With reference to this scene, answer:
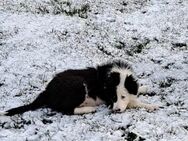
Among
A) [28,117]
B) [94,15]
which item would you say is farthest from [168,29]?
[28,117]

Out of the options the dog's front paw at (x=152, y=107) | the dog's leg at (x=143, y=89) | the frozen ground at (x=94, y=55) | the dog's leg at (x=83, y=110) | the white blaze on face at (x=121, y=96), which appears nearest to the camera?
the frozen ground at (x=94, y=55)

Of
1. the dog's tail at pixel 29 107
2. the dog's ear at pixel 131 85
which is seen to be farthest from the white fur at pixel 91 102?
the dog's tail at pixel 29 107

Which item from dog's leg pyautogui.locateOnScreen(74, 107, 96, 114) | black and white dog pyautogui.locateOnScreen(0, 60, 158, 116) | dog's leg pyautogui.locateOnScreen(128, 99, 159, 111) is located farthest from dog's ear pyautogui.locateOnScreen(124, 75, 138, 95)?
A: dog's leg pyautogui.locateOnScreen(74, 107, 96, 114)

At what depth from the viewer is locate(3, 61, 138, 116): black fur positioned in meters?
9.05

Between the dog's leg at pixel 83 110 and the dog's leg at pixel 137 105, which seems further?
the dog's leg at pixel 137 105

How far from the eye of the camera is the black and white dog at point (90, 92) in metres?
9.05

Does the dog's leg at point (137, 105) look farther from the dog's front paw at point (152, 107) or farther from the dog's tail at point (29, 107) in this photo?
the dog's tail at point (29, 107)

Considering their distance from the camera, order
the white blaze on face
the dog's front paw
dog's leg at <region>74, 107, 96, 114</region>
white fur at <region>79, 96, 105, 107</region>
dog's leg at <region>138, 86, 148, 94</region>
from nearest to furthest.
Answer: the white blaze on face
dog's leg at <region>74, 107, 96, 114</region>
the dog's front paw
white fur at <region>79, 96, 105, 107</region>
dog's leg at <region>138, 86, 148, 94</region>

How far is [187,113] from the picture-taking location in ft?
29.6

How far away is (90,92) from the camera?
9.32 m

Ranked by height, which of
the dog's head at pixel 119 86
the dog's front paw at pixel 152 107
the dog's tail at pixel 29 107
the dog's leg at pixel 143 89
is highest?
the dog's head at pixel 119 86

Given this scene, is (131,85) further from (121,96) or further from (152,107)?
(152,107)

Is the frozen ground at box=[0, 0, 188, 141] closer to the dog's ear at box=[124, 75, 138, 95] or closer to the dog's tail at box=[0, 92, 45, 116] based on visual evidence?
the dog's tail at box=[0, 92, 45, 116]

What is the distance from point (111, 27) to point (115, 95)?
5.48m
